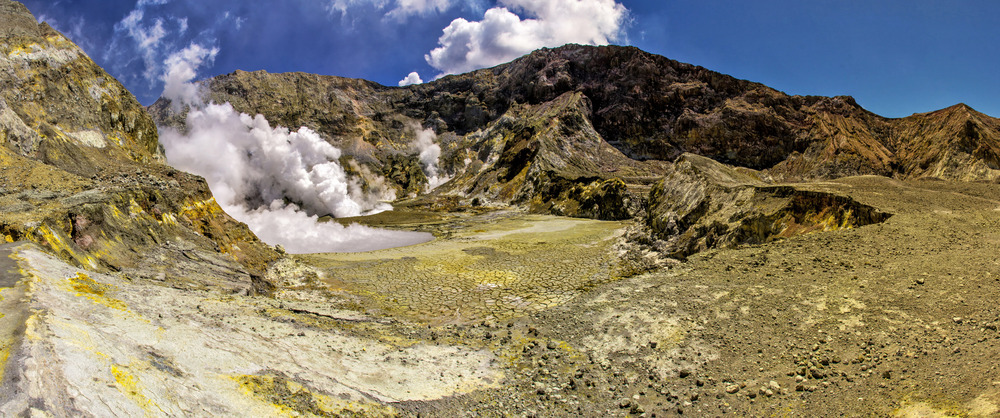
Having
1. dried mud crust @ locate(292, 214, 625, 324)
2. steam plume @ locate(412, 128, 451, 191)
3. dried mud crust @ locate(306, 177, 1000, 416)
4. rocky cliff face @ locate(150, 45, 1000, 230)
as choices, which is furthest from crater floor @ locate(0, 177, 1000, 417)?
steam plume @ locate(412, 128, 451, 191)

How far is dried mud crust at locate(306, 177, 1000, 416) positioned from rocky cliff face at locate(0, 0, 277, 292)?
7865mm

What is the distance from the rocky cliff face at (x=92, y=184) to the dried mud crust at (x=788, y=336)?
25.8 feet

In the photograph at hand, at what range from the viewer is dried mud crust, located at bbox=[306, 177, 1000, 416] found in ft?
16.5

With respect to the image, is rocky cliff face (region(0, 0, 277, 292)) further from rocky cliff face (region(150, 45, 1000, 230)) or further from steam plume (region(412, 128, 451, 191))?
steam plume (region(412, 128, 451, 191))

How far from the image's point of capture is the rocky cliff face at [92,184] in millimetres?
9406

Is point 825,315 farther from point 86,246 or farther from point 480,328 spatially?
point 86,246

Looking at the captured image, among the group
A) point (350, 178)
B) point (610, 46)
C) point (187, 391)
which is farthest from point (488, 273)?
point (610, 46)

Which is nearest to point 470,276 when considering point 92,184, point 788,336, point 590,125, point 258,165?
point 788,336

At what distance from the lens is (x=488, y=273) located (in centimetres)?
1628

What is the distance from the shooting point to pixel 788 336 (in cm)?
667

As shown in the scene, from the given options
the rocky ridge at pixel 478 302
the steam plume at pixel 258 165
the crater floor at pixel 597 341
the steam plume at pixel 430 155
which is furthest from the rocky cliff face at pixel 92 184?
the steam plume at pixel 430 155

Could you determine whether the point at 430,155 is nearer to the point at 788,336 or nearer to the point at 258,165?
the point at 258,165

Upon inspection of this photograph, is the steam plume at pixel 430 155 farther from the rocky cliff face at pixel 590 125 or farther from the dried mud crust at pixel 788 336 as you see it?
the dried mud crust at pixel 788 336

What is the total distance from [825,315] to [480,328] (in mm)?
6689
